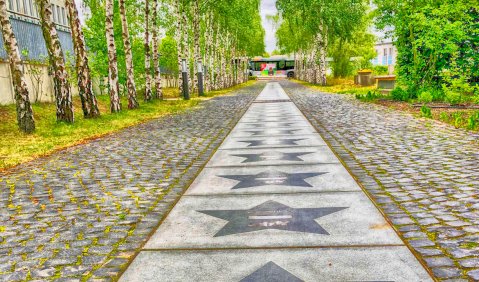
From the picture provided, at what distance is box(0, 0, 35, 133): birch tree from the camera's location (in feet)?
35.3

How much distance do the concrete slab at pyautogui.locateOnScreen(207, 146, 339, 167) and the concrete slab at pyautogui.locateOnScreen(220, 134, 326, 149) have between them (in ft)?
1.35

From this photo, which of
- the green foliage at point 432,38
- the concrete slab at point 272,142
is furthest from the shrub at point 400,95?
the concrete slab at point 272,142

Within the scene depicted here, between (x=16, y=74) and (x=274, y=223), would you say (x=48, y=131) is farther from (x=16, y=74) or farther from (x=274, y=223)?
(x=274, y=223)

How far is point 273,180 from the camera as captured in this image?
5.68 m

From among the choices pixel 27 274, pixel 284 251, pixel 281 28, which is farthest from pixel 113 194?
pixel 281 28

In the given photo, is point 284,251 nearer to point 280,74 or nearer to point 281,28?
point 281,28

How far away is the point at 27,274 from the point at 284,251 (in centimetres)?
198

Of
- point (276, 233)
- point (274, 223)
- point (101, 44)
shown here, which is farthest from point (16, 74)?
point (101, 44)

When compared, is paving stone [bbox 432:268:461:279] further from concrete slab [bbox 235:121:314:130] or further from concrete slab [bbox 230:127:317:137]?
concrete slab [bbox 235:121:314:130]

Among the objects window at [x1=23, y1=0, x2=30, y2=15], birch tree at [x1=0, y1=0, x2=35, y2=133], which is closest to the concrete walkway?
birch tree at [x1=0, y1=0, x2=35, y2=133]

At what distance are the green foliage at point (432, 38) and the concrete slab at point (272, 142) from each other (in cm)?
582

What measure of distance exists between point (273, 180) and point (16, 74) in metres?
8.31

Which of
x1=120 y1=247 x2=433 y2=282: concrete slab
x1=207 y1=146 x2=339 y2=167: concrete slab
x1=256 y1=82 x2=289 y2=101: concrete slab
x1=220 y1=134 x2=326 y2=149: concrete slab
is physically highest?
x1=120 y1=247 x2=433 y2=282: concrete slab

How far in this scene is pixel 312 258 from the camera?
3273 mm
